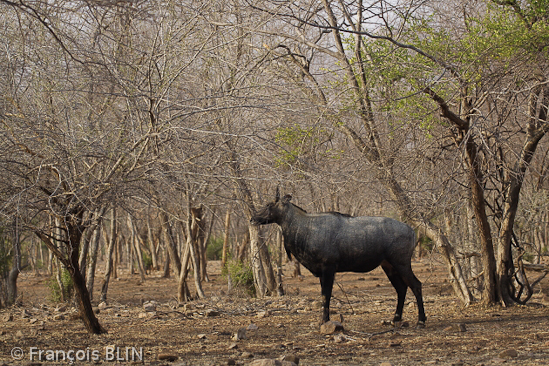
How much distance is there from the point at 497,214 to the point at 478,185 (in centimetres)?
155

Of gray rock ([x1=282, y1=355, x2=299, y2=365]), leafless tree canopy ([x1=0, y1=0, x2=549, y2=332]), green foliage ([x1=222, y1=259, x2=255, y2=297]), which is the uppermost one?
leafless tree canopy ([x1=0, y1=0, x2=549, y2=332])

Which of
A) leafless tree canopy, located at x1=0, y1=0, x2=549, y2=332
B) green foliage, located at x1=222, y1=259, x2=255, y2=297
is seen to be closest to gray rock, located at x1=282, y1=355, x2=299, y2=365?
leafless tree canopy, located at x1=0, y1=0, x2=549, y2=332

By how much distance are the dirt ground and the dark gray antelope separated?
0.85m

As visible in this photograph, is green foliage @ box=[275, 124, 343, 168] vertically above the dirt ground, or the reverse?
green foliage @ box=[275, 124, 343, 168]

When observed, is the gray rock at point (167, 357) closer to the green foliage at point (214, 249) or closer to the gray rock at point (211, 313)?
the gray rock at point (211, 313)

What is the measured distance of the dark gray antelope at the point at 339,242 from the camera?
28.3 ft

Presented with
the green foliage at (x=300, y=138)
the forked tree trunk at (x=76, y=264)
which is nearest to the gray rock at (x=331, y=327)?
the green foliage at (x=300, y=138)

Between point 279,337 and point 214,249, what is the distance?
113 feet

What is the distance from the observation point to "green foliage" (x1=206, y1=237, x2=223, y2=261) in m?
41.9

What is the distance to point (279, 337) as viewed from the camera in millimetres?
8234

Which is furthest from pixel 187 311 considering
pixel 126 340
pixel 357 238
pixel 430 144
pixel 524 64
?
pixel 524 64

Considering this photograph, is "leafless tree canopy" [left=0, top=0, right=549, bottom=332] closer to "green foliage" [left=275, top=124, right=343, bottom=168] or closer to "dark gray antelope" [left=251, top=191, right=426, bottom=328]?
"green foliage" [left=275, top=124, right=343, bottom=168]

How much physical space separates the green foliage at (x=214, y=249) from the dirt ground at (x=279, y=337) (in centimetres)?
2909

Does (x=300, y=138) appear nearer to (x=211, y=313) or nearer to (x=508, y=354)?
(x=211, y=313)
